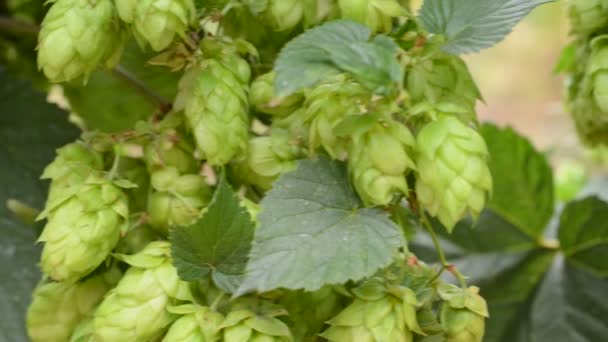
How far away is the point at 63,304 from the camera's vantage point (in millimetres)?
Answer: 718

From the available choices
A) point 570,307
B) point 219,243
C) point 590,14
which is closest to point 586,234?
point 570,307

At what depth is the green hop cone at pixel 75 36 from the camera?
2.21 ft

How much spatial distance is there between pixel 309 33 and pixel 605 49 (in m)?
0.30

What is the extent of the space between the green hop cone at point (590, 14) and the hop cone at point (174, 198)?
356 mm

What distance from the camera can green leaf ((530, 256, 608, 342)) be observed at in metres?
1.08

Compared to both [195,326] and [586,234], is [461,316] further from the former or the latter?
[586,234]

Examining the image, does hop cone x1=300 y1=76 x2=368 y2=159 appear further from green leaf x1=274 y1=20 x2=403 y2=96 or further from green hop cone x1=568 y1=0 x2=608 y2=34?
green hop cone x1=568 y1=0 x2=608 y2=34

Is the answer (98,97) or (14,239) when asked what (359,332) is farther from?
(98,97)

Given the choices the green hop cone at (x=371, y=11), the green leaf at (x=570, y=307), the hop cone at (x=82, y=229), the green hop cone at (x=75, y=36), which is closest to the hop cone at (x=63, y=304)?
the hop cone at (x=82, y=229)

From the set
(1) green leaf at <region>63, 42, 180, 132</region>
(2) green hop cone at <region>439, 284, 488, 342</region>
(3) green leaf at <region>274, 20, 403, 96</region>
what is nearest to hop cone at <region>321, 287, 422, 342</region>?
(2) green hop cone at <region>439, 284, 488, 342</region>

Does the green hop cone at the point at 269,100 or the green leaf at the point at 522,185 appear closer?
the green hop cone at the point at 269,100

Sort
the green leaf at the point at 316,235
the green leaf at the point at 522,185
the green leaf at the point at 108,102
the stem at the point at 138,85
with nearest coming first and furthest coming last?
1. the green leaf at the point at 316,235
2. the stem at the point at 138,85
3. the green leaf at the point at 108,102
4. the green leaf at the point at 522,185

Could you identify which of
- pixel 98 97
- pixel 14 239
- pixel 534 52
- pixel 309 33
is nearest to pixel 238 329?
pixel 309 33

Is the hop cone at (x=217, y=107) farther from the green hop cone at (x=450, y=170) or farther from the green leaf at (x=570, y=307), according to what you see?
the green leaf at (x=570, y=307)
